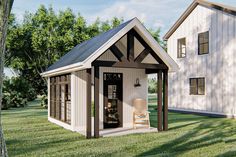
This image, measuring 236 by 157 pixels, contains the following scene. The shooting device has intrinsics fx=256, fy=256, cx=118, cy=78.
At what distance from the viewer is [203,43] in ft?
57.0

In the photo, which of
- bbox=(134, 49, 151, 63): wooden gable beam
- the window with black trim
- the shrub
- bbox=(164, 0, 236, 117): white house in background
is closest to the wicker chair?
bbox=(134, 49, 151, 63): wooden gable beam

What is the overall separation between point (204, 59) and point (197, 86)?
192 cm

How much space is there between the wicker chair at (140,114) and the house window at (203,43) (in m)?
7.78

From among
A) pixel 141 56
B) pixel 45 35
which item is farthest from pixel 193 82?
pixel 45 35

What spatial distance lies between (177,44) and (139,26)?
10582 mm

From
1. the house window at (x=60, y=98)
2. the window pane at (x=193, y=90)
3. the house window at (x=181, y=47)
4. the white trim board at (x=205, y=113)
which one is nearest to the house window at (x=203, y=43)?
the house window at (x=181, y=47)

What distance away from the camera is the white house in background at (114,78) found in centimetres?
958

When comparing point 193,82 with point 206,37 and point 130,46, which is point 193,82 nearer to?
point 206,37

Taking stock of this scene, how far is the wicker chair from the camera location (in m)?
11.0

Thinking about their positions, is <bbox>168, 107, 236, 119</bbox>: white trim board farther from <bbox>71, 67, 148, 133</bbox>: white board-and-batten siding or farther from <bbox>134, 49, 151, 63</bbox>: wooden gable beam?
<bbox>134, 49, 151, 63</bbox>: wooden gable beam

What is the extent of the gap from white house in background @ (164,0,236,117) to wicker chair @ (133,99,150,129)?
6495mm

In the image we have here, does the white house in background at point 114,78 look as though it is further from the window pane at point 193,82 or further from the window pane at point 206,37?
the window pane at point 206,37

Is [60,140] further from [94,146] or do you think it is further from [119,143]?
[119,143]

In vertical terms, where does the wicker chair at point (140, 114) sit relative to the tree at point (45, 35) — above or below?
below
